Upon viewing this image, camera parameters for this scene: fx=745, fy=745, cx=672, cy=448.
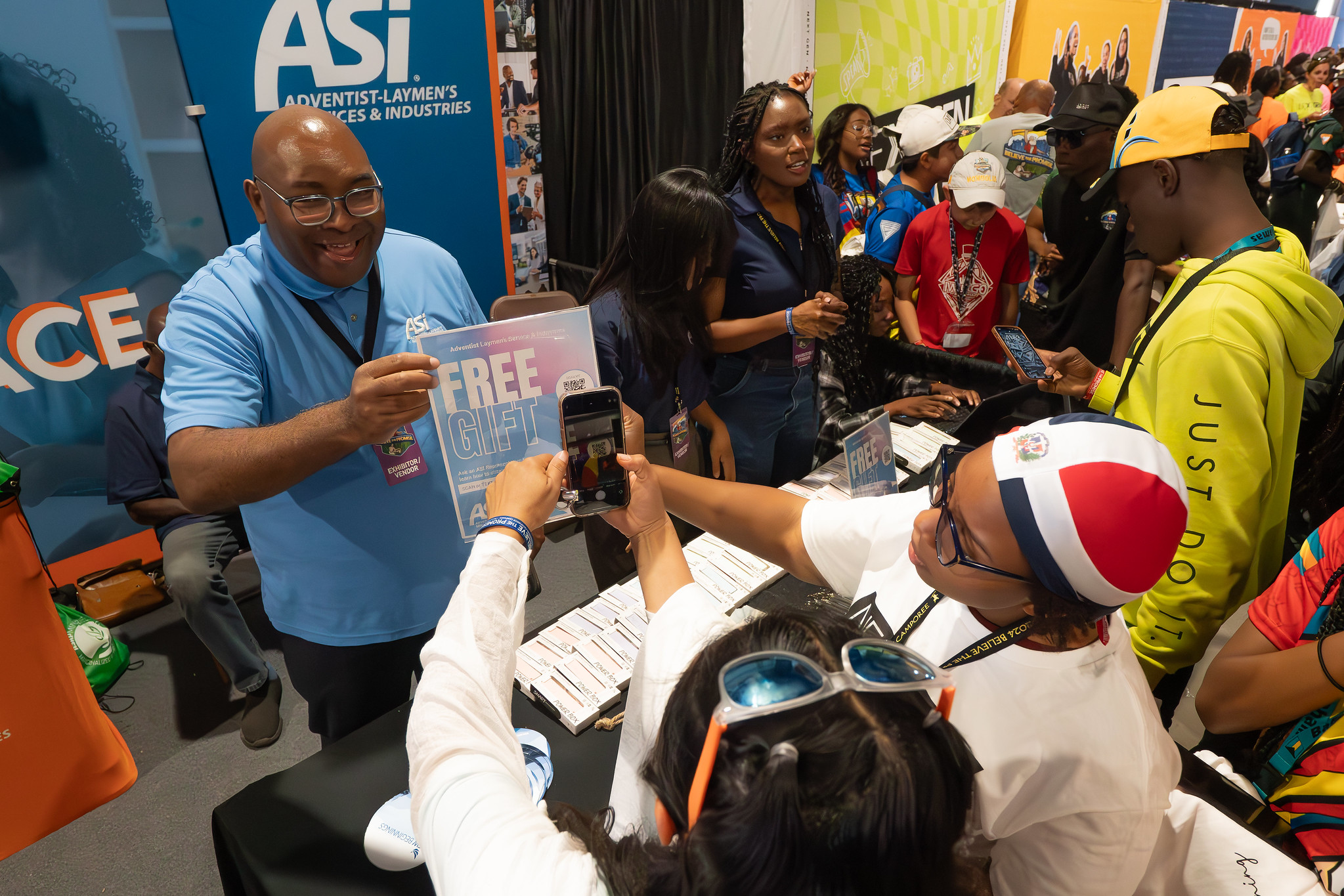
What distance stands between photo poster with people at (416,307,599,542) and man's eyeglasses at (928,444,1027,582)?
0.65 meters

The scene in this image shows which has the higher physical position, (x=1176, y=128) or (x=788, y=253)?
(x=1176, y=128)

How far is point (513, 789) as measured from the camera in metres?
0.86

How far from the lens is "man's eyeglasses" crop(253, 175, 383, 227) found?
1515mm

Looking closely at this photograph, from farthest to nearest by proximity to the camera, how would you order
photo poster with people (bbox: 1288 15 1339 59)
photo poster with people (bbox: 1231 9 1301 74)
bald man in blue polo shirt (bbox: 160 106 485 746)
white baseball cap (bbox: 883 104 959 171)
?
photo poster with people (bbox: 1288 15 1339 59), photo poster with people (bbox: 1231 9 1301 74), white baseball cap (bbox: 883 104 959 171), bald man in blue polo shirt (bbox: 160 106 485 746)

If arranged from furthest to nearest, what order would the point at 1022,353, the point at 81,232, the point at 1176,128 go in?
1. the point at 81,232
2. the point at 1022,353
3. the point at 1176,128

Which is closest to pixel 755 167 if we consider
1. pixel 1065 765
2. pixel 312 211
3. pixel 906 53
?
pixel 312 211

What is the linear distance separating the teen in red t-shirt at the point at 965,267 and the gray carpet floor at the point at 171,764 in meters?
2.15

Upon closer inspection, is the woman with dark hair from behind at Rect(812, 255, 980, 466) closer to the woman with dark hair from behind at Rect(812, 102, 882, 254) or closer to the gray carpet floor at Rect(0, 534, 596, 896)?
the woman with dark hair from behind at Rect(812, 102, 882, 254)

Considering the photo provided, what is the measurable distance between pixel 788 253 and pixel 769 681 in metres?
2.33

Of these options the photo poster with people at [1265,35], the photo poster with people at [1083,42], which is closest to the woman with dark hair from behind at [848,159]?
the photo poster with people at [1083,42]

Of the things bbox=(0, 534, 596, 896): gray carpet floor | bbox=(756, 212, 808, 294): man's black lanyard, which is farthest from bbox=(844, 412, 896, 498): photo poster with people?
bbox=(0, 534, 596, 896): gray carpet floor

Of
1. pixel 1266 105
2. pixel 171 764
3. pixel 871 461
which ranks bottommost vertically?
pixel 171 764

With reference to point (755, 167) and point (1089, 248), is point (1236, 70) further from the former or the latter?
point (755, 167)

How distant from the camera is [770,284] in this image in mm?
2746
